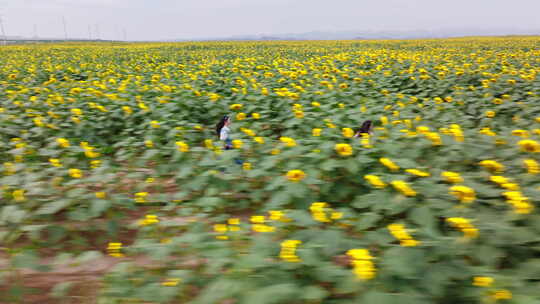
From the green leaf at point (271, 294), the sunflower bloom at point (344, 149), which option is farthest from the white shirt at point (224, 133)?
the green leaf at point (271, 294)

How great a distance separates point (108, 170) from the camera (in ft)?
8.03

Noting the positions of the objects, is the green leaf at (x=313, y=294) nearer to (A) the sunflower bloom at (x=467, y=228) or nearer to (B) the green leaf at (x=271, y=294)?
(B) the green leaf at (x=271, y=294)

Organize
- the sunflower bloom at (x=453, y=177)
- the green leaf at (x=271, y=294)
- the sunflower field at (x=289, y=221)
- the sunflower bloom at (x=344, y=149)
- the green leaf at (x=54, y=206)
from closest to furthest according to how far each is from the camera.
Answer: the green leaf at (x=271, y=294) < the sunflower field at (x=289, y=221) < the sunflower bloom at (x=453, y=177) < the green leaf at (x=54, y=206) < the sunflower bloom at (x=344, y=149)

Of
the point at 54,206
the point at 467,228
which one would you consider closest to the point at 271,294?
the point at 467,228

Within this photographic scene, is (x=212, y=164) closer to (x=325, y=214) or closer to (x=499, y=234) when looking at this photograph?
(x=325, y=214)

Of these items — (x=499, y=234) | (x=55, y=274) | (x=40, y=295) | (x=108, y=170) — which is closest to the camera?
(x=499, y=234)

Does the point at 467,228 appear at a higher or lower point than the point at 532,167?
lower

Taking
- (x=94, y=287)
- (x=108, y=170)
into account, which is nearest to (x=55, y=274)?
(x=94, y=287)

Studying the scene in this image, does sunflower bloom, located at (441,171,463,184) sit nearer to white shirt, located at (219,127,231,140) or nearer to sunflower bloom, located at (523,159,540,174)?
sunflower bloom, located at (523,159,540,174)

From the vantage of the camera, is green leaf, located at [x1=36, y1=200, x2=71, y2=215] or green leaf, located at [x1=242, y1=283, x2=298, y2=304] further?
green leaf, located at [x1=36, y1=200, x2=71, y2=215]

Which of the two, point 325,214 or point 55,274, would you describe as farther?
point 55,274

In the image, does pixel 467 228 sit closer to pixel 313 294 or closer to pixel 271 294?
pixel 313 294

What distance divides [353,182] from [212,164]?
41.6 inches

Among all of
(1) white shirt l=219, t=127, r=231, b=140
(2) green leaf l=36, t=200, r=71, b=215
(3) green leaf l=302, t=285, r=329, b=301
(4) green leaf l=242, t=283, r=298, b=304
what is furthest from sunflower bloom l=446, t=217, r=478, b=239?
(1) white shirt l=219, t=127, r=231, b=140
